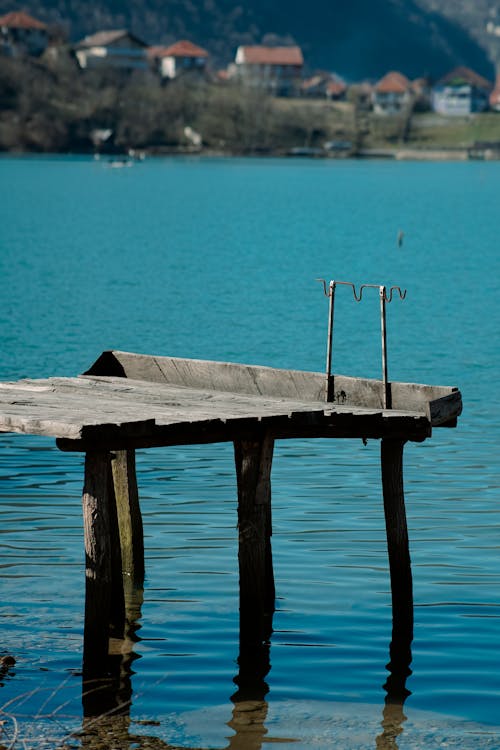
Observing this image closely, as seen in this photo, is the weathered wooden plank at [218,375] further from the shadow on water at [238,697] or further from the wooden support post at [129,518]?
the shadow on water at [238,697]

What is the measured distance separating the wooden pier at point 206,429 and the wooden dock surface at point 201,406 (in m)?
0.01

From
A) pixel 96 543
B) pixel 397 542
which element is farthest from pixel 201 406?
pixel 397 542

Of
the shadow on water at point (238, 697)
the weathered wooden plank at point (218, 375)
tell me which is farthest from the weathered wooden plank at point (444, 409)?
the shadow on water at point (238, 697)

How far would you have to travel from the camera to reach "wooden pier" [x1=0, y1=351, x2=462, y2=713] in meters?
10.5

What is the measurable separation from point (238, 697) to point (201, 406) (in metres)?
2.46

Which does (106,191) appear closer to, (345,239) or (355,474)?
(345,239)

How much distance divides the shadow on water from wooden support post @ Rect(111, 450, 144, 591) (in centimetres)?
106

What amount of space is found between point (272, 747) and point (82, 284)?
137 ft

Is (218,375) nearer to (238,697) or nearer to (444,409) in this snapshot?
(444,409)

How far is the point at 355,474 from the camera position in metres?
19.3

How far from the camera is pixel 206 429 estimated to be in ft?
35.0

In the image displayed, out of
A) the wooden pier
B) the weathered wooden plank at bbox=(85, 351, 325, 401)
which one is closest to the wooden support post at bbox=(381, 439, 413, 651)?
the wooden pier

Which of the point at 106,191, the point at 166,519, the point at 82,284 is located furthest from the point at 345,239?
the point at 166,519

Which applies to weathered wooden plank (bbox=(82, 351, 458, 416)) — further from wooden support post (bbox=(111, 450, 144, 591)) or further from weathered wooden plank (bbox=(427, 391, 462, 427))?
wooden support post (bbox=(111, 450, 144, 591))
